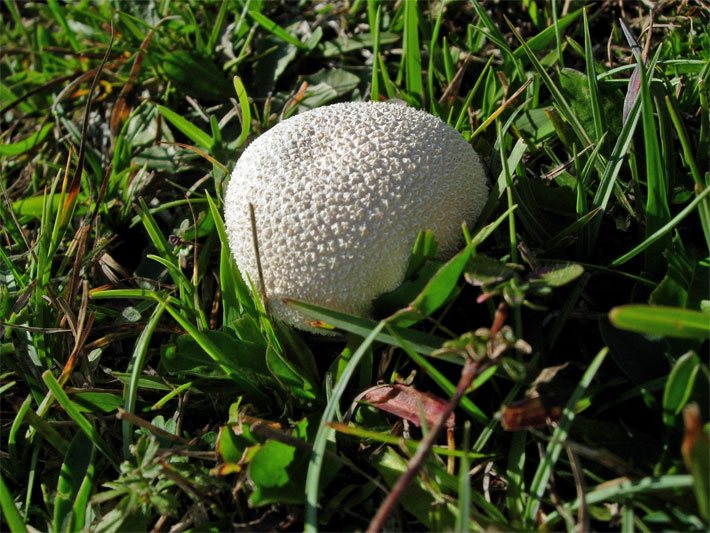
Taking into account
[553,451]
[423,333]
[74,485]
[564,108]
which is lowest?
[74,485]

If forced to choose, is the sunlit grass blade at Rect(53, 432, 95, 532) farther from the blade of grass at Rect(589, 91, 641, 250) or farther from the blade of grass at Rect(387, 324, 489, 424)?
the blade of grass at Rect(589, 91, 641, 250)

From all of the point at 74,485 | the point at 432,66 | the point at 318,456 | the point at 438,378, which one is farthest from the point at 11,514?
the point at 432,66

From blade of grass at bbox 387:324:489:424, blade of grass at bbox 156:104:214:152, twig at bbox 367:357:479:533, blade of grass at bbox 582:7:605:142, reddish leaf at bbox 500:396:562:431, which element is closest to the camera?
twig at bbox 367:357:479:533

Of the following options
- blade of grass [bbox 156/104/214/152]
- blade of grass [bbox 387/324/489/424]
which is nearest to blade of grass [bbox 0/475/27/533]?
blade of grass [bbox 387/324/489/424]

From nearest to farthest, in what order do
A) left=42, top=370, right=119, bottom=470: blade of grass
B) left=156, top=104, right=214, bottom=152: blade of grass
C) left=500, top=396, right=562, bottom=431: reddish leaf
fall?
1. left=500, top=396, right=562, bottom=431: reddish leaf
2. left=42, top=370, right=119, bottom=470: blade of grass
3. left=156, top=104, right=214, bottom=152: blade of grass

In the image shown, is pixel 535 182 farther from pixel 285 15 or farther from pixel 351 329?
pixel 285 15

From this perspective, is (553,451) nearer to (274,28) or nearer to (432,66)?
(432,66)

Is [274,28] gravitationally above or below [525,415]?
above

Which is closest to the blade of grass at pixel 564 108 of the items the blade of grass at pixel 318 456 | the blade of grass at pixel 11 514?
the blade of grass at pixel 318 456
